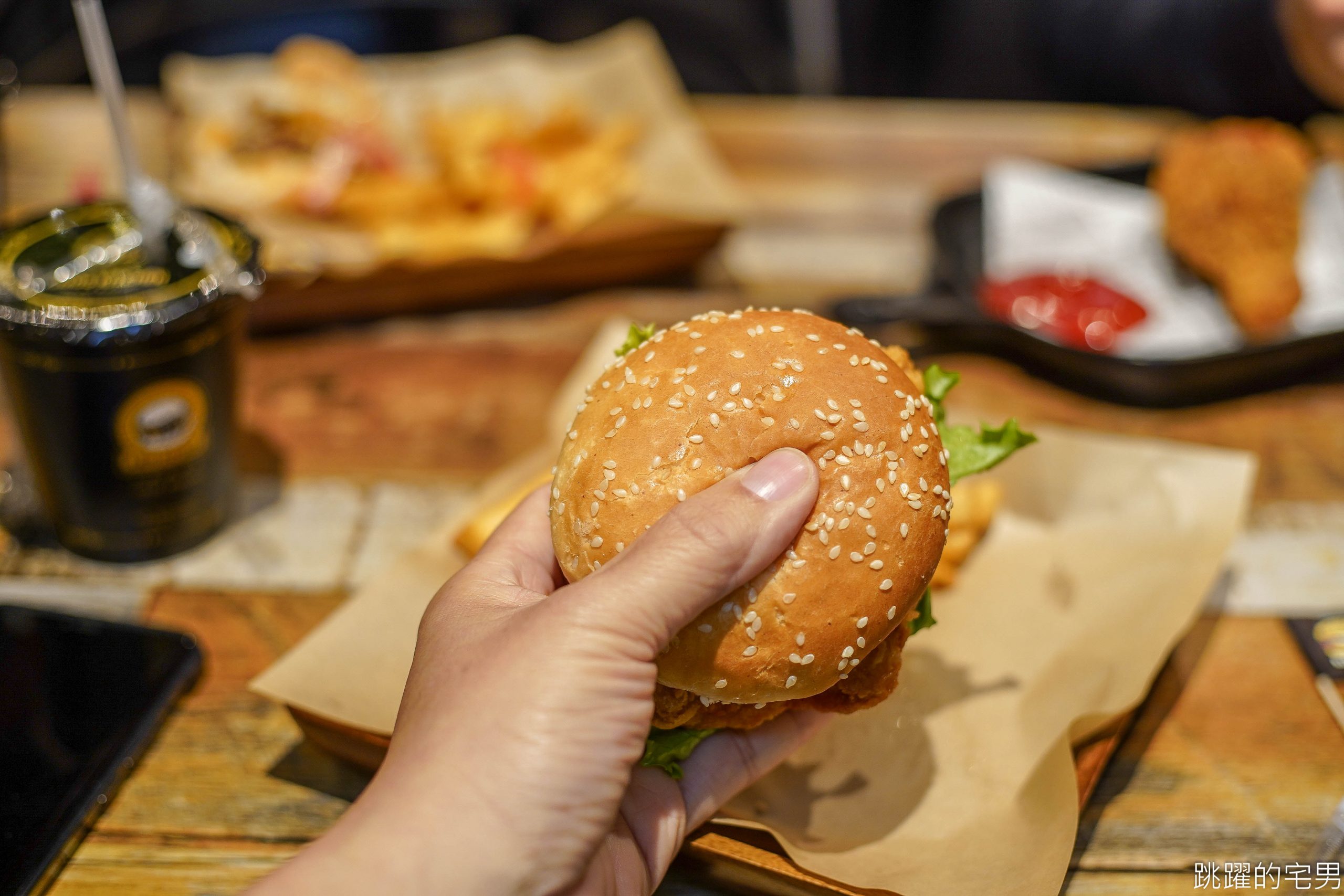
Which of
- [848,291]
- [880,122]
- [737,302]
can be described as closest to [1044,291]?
[848,291]

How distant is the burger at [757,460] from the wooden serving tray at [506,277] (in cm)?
157

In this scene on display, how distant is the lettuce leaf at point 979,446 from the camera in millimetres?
1567

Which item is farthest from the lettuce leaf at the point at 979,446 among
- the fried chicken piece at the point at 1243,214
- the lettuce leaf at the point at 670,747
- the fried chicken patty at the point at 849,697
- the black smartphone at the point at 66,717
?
the fried chicken piece at the point at 1243,214

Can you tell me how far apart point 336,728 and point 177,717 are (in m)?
0.36

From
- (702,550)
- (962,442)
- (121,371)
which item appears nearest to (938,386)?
(962,442)

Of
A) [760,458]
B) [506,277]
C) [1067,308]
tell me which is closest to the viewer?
[760,458]

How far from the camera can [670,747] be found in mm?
1445

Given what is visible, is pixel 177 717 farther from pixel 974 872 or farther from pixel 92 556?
pixel 974 872

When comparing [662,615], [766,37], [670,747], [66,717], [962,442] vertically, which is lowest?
[766,37]

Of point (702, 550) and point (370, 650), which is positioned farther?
point (370, 650)

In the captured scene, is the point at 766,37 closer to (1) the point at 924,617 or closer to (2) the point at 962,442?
(2) the point at 962,442

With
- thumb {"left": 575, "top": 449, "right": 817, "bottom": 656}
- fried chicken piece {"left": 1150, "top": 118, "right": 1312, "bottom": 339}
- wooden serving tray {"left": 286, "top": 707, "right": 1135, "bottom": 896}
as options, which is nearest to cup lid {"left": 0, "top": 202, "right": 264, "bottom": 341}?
wooden serving tray {"left": 286, "top": 707, "right": 1135, "bottom": 896}

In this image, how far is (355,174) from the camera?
318 centimetres

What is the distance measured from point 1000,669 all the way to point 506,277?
175 centimetres
